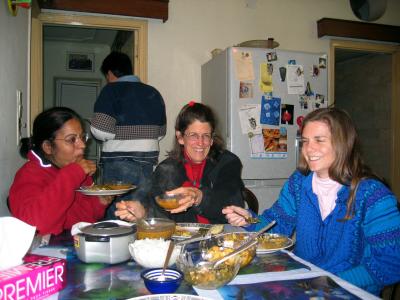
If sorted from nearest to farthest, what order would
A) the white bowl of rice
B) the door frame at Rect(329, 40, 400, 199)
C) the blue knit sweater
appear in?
the white bowl of rice
the blue knit sweater
the door frame at Rect(329, 40, 400, 199)

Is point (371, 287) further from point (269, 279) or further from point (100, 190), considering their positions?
point (100, 190)

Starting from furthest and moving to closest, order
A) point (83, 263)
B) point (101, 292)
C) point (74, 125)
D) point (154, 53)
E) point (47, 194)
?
point (154, 53), point (74, 125), point (47, 194), point (83, 263), point (101, 292)

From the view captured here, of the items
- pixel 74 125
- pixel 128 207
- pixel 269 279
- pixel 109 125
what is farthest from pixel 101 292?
pixel 109 125

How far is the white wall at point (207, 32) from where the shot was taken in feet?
11.6

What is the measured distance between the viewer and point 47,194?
1.46 m

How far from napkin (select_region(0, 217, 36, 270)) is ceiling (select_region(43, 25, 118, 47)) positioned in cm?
431

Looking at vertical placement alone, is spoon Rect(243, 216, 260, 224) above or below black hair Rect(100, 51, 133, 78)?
below

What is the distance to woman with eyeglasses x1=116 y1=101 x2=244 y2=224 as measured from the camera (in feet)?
6.39

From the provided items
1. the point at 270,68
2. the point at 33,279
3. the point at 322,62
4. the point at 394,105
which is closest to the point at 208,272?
the point at 33,279

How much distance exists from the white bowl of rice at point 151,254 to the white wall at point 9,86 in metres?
0.90

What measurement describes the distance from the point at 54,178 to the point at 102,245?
71 cm

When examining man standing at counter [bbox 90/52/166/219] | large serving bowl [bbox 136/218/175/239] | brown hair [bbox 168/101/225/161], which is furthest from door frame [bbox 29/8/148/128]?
large serving bowl [bbox 136/218/175/239]

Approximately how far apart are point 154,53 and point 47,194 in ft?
7.72

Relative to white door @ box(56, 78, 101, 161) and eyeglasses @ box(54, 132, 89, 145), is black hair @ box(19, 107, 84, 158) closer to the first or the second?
eyeglasses @ box(54, 132, 89, 145)
